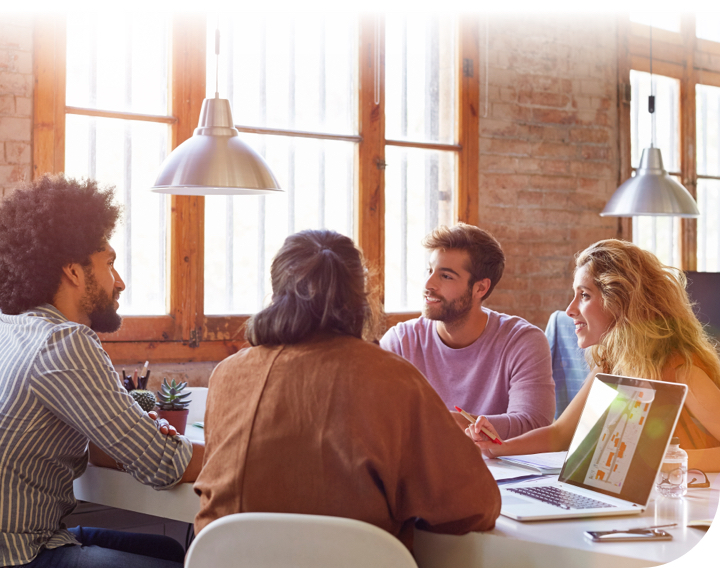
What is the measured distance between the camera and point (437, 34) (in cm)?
393

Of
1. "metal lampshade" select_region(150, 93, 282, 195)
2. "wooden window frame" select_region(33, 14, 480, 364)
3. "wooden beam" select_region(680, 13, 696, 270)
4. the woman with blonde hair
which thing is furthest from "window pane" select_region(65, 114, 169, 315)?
"wooden beam" select_region(680, 13, 696, 270)

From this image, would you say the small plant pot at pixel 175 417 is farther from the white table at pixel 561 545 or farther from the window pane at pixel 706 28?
the window pane at pixel 706 28

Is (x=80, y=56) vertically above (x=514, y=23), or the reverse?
(x=514, y=23)

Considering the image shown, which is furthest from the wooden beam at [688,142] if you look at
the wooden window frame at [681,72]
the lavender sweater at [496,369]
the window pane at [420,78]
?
the lavender sweater at [496,369]

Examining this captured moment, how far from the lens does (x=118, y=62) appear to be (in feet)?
10.4

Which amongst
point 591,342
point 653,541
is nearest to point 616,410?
point 653,541

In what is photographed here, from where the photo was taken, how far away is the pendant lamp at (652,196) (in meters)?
Answer: 3.70

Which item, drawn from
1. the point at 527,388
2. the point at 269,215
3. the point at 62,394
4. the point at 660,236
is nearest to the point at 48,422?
the point at 62,394

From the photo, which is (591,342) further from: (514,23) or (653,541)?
(514,23)

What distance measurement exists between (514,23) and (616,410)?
3083 mm

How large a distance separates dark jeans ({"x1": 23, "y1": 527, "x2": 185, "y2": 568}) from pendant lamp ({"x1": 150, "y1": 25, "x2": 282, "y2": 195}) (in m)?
0.98

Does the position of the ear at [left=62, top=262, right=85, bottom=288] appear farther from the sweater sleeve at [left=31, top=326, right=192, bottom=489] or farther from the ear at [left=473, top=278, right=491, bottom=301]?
the ear at [left=473, top=278, right=491, bottom=301]

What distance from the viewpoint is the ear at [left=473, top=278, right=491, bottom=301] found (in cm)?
258

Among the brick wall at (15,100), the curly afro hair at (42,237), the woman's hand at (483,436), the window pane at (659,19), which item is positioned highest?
the window pane at (659,19)
